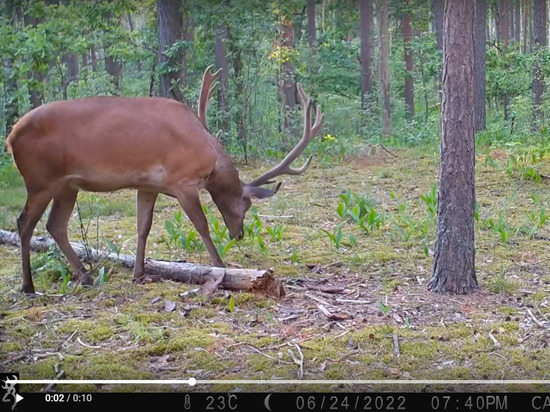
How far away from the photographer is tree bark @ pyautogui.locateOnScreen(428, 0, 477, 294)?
14.7ft

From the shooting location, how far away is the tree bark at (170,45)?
10734 mm

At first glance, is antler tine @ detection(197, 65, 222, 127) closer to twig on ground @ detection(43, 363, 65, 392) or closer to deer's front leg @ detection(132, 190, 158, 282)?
deer's front leg @ detection(132, 190, 158, 282)

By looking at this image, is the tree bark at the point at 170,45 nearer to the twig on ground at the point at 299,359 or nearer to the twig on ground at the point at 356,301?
the twig on ground at the point at 356,301

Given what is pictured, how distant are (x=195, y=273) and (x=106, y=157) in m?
0.95

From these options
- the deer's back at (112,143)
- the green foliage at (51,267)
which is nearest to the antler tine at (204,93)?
the deer's back at (112,143)

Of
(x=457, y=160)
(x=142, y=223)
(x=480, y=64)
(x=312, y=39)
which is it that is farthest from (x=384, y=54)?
(x=457, y=160)

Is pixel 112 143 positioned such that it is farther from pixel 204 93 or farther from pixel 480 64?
pixel 480 64

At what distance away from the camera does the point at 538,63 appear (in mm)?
14047

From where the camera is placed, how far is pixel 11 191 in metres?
9.12

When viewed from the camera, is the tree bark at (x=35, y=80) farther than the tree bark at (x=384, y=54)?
No

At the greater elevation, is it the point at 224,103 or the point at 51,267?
the point at 224,103

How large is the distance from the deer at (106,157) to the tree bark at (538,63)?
29.0ft
